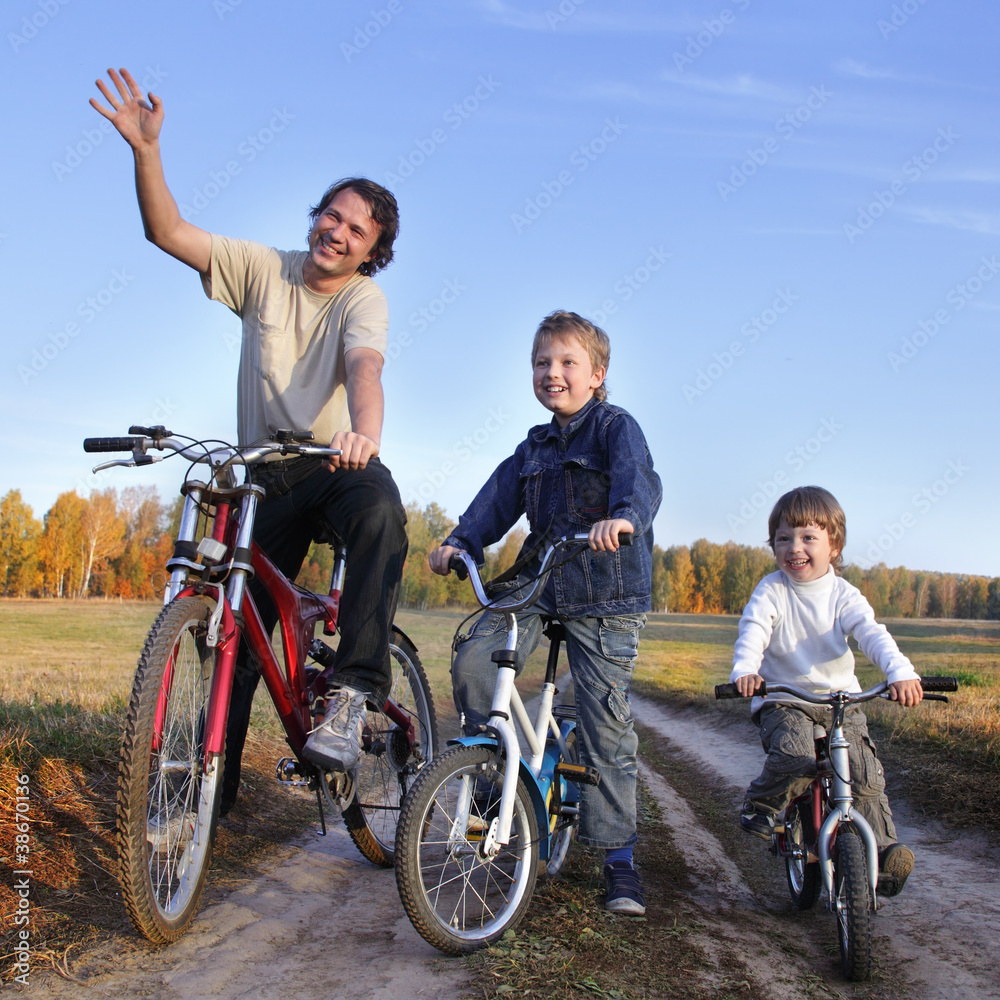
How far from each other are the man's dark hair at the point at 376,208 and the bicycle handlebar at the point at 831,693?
2.58 metres

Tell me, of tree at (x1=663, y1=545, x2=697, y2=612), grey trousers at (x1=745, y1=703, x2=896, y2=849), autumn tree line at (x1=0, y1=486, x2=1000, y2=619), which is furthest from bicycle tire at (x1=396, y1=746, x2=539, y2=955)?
tree at (x1=663, y1=545, x2=697, y2=612)

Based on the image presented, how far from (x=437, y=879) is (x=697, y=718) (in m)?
9.78

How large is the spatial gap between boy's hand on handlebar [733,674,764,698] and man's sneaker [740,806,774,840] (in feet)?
2.45

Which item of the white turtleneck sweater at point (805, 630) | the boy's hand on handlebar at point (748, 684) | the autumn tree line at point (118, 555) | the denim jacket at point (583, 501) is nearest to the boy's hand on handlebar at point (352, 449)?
the denim jacket at point (583, 501)

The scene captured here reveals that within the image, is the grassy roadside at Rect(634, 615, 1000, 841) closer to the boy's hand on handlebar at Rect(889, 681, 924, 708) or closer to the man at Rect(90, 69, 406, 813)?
the boy's hand on handlebar at Rect(889, 681, 924, 708)

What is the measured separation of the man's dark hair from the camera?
3.94 meters

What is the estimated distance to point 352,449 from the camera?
3086mm

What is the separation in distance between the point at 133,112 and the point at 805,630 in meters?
3.58

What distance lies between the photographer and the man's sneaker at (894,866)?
327 centimetres

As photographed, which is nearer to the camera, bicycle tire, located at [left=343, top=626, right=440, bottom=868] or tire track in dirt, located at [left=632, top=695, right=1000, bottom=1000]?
tire track in dirt, located at [left=632, top=695, right=1000, bottom=1000]

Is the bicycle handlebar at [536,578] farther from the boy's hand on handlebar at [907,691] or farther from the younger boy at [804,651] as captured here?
the boy's hand on handlebar at [907,691]

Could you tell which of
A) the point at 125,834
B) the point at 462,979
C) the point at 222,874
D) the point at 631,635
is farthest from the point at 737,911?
the point at 125,834

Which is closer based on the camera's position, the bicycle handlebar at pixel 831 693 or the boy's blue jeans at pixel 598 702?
the bicycle handlebar at pixel 831 693

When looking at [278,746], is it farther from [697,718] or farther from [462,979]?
[697,718]
